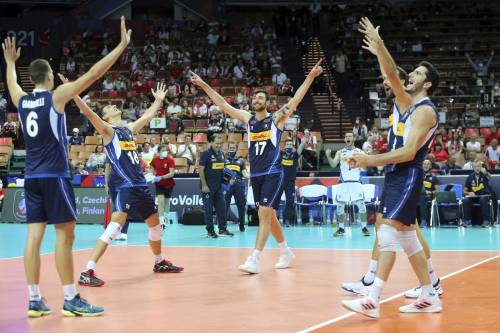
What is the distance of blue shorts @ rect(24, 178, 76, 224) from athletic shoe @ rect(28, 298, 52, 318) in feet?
2.53

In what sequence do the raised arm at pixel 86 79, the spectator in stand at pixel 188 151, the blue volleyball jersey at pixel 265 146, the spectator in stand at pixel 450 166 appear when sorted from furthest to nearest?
1. the spectator in stand at pixel 188 151
2. the spectator in stand at pixel 450 166
3. the blue volleyball jersey at pixel 265 146
4. the raised arm at pixel 86 79

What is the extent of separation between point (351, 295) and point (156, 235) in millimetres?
3159

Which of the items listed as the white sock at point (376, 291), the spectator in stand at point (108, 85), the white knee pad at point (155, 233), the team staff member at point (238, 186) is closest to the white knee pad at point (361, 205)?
the team staff member at point (238, 186)

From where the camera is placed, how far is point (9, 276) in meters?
10.5

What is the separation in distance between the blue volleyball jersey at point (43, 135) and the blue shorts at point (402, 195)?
3.04 metres

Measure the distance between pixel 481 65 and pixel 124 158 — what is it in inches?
986

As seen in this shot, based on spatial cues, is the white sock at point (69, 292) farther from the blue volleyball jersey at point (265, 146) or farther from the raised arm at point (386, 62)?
the blue volleyball jersey at point (265, 146)

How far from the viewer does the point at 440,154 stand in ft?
73.7

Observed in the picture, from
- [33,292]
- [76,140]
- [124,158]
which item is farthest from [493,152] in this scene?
[33,292]

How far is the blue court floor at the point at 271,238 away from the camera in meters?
14.6

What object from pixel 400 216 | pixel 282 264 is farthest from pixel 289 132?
pixel 400 216

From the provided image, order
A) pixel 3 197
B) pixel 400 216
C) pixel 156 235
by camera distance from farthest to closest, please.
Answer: pixel 3 197 < pixel 156 235 < pixel 400 216

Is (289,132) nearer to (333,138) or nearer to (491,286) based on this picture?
(333,138)

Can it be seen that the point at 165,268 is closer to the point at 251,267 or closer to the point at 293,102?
the point at 251,267
